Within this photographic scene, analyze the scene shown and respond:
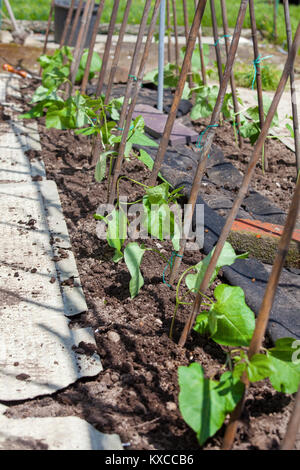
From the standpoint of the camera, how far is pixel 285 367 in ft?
4.64

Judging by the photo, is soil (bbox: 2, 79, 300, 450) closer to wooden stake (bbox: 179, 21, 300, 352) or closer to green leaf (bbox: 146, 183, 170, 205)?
wooden stake (bbox: 179, 21, 300, 352)

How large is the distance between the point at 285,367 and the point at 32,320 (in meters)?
1.01

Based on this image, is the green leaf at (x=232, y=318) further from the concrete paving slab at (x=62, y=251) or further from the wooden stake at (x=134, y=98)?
the wooden stake at (x=134, y=98)

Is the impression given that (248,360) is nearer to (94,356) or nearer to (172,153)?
(94,356)

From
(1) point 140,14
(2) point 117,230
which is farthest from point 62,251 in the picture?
(1) point 140,14

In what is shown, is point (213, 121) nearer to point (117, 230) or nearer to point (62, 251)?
point (117, 230)

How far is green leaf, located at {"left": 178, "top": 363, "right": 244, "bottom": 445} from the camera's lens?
1.28 meters

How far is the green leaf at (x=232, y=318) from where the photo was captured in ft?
5.03

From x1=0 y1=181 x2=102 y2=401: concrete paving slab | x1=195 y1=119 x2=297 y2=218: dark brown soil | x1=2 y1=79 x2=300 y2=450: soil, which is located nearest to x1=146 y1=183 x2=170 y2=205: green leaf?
x1=2 y1=79 x2=300 y2=450: soil

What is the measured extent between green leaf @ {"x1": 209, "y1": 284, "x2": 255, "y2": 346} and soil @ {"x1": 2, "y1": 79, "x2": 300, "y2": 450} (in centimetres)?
13

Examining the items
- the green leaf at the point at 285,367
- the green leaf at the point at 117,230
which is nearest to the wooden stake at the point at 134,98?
the green leaf at the point at 117,230

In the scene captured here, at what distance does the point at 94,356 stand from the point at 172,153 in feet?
6.37
